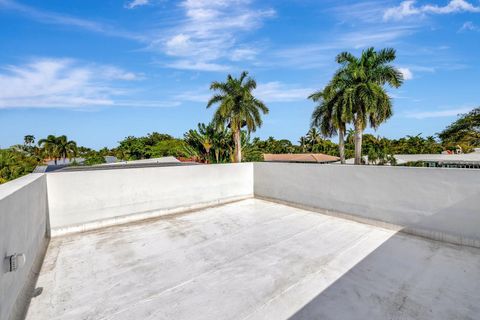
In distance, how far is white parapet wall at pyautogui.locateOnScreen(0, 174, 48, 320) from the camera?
2.68 m

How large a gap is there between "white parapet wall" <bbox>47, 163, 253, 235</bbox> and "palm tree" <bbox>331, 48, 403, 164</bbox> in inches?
271

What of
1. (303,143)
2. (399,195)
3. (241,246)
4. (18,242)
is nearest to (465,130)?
(399,195)

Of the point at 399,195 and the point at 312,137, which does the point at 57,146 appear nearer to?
the point at 312,137

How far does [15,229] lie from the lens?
3.22 metres

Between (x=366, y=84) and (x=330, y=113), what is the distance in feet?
7.78

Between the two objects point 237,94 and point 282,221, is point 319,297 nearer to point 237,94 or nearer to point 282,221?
point 282,221

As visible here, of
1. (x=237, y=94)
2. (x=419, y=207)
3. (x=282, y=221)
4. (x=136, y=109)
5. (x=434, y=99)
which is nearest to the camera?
(x=419, y=207)

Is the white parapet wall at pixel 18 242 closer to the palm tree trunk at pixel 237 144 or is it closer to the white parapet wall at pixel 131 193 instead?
the white parapet wall at pixel 131 193

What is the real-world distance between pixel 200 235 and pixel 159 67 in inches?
533

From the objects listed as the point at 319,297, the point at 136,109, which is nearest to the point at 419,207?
the point at 319,297

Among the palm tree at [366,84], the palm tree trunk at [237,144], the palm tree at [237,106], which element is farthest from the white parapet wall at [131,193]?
the palm tree at [366,84]

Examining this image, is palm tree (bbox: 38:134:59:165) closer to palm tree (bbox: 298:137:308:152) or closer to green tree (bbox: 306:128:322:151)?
palm tree (bbox: 298:137:308:152)

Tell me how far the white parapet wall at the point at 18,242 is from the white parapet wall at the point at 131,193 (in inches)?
59.3

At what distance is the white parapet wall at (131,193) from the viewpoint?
6.62 m
